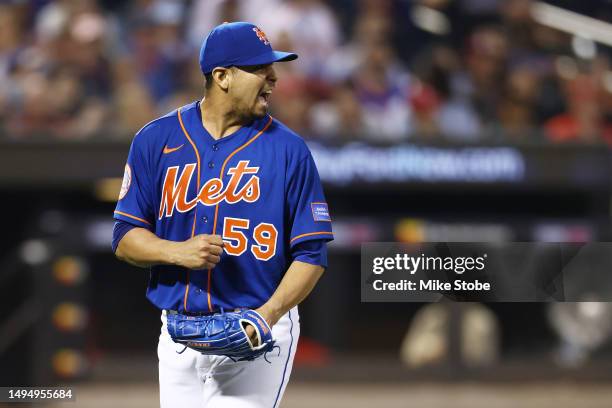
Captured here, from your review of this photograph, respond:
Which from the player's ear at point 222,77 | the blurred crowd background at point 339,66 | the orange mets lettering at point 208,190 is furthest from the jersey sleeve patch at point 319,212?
the blurred crowd background at point 339,66

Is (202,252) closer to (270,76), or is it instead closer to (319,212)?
(319,212)

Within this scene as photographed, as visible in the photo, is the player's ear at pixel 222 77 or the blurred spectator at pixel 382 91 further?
the blurred spectator at pixel 382 91

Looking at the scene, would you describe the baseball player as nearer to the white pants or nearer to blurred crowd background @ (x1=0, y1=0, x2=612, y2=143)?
the white pants

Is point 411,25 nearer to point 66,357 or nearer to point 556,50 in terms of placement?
point 556,50

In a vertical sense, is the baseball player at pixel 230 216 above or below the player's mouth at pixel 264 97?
below

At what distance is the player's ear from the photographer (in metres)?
3.10

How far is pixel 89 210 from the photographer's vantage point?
841 centimetres

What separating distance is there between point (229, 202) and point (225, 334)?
38 cm

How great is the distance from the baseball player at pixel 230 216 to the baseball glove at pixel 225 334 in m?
0.03

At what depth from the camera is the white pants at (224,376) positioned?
3.17 m

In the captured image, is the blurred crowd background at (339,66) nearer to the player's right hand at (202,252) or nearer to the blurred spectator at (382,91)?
the blurred spectator at (382,91)

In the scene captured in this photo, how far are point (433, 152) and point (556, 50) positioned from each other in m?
2.20

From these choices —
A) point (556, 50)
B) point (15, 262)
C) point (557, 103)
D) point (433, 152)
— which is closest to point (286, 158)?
point (433, 152)

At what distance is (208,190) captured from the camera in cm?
313
